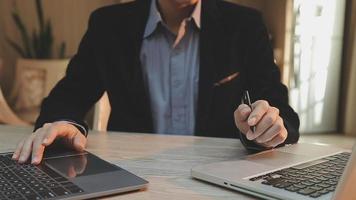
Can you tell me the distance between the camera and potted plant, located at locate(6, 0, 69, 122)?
8.96 feet

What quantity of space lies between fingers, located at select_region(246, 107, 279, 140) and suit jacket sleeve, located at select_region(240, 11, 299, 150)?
246mm

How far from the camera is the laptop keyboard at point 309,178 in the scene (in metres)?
0.59

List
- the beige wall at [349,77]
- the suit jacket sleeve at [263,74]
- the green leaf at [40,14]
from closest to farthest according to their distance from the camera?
the suit jacket sleeve at [263,74] < the green leaf at [40,14] < the beige wall at [349,77]

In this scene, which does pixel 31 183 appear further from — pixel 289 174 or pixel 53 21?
pixel 53 21

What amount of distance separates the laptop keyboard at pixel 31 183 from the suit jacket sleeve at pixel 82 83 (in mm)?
412

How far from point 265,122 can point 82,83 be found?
0.67 meters

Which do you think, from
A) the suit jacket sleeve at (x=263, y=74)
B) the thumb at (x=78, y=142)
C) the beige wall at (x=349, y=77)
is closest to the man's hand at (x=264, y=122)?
the suit jacket sleeve at (x=263, y=74)

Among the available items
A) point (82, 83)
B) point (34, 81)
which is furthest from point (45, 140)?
point (34, 81)

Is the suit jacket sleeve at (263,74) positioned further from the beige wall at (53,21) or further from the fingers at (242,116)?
the beige wall at (53,21)

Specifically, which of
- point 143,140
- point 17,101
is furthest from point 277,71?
point 17,101

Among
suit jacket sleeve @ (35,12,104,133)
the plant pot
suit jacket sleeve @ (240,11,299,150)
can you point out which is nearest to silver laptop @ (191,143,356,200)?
suit jacket sleeve @ (240,11,299,150)

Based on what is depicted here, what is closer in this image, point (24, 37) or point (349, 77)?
point (24, 37)

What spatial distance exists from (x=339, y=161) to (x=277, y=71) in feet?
1.67

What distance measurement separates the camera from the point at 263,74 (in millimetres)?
1229
